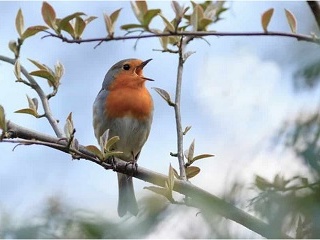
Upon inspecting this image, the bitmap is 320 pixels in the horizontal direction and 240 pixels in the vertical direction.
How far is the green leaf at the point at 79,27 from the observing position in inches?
56.9

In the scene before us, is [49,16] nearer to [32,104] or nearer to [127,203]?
[32,104]

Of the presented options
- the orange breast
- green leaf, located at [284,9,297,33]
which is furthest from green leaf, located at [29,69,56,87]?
the orange breast

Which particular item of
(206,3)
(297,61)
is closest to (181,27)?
(206,3)

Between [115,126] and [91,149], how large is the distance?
1916mm

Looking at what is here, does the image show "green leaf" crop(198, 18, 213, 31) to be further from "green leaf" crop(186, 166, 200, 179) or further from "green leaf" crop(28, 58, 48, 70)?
"green leaf" crop(28, 58, 48, 70)

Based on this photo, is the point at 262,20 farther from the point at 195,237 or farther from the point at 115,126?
the point at 115,126

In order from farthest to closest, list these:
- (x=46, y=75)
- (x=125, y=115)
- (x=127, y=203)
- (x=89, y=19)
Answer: (x=125, y=115)
(x=46, y=75)
(x=89, y=19)
(x=127, y=203)

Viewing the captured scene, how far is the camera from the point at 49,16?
142 centimetres

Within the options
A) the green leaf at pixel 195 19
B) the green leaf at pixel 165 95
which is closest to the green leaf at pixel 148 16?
the green leaf at pixel 195 19

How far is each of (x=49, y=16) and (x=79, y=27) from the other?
0.27 ft

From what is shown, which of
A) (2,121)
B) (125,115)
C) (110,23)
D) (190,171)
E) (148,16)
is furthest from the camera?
(125,115)

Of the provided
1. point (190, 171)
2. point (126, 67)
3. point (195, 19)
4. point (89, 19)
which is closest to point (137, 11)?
point (195, 19)

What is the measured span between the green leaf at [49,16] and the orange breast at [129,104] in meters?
2.04

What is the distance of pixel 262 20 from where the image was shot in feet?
2.50
